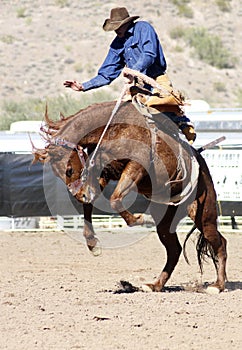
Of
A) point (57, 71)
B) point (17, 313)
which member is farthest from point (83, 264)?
point (57, 71)

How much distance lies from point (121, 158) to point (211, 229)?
1348 mm

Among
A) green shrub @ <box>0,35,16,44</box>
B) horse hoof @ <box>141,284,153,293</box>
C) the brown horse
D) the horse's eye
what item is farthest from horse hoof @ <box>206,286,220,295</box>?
green shrub @ <box>0,35,16,44</box>

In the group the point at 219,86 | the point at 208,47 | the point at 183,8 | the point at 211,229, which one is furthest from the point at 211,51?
the point at 211,229

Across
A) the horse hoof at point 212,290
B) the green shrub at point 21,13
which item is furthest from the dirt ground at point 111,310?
the green shrub at point 21,13

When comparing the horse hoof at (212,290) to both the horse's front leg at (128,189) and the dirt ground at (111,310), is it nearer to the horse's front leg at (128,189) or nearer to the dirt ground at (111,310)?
the dirt ground at (111,310)

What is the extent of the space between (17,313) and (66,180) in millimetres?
1448

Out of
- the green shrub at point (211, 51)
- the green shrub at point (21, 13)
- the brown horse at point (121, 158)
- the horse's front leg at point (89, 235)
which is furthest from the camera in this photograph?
the green shrub at point (21, 13)

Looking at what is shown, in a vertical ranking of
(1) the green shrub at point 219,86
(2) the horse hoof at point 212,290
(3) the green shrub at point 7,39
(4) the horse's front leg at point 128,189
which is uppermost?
(4) the horse's front leg at point 128,189

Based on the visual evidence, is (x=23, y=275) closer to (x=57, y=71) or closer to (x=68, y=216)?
(x=68, y=216)

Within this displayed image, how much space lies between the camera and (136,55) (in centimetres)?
756

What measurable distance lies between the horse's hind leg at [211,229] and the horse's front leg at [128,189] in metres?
0.94

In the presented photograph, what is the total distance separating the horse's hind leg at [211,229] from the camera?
7.80 m

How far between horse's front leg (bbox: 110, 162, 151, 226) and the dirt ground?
712 millimetres

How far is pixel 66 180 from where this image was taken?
283 inches
